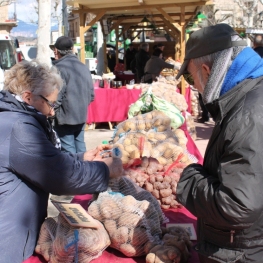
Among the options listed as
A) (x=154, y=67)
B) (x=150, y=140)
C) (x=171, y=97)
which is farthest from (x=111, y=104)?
(x=150, y=140)

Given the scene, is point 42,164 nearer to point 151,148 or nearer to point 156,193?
point 156,193

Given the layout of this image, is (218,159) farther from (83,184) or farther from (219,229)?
(83,184)

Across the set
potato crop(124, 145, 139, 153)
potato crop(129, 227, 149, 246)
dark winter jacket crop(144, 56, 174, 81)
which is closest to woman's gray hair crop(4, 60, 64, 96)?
potato crop(129, 227, 149, 246)

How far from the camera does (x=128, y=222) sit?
1.93 meters

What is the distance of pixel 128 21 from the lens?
17.4m

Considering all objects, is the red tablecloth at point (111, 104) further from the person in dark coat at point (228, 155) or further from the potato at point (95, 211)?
the person in dark coat at point (228, 155)

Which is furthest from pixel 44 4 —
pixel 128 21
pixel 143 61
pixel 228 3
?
pixel 228 3

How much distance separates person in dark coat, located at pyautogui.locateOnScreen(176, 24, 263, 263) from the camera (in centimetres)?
131

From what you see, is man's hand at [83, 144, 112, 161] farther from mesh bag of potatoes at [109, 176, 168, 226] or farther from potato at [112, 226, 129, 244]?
potato at [112, 226, 129, 244]

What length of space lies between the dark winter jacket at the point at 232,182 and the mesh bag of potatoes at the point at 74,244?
0.49 metres

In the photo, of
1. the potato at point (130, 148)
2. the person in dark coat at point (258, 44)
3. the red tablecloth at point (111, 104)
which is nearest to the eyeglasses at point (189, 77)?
the potato at point (130, 148)

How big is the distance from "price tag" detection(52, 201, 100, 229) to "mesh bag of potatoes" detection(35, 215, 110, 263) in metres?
0.02

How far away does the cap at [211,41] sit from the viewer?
1.49 metres

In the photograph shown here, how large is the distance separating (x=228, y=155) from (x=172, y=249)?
0.63m
